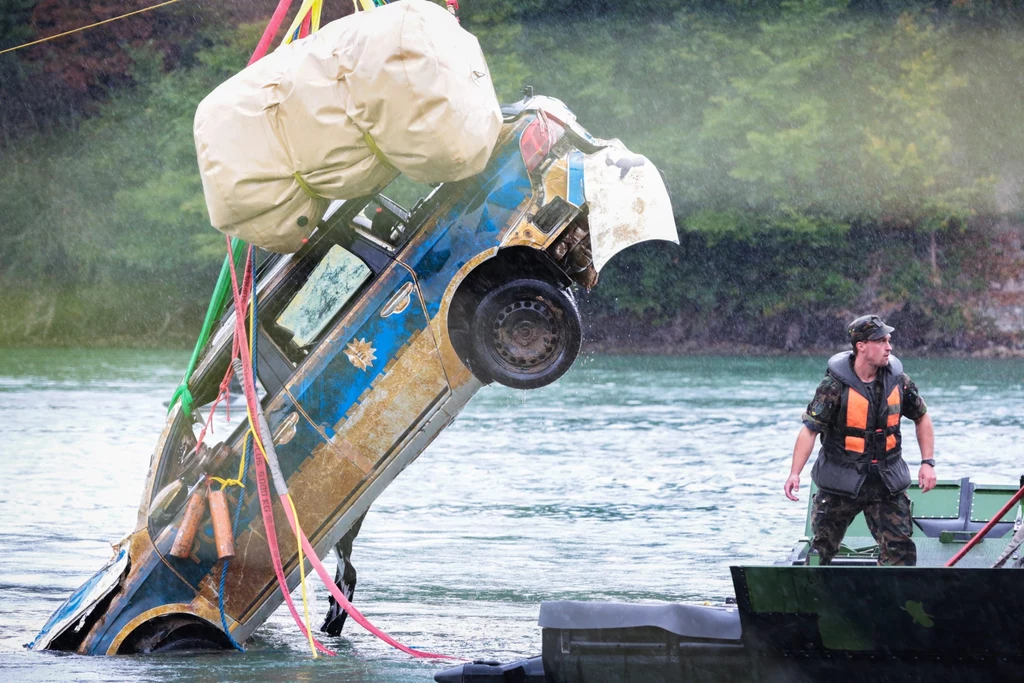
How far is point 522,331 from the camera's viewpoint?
7637 millimetres

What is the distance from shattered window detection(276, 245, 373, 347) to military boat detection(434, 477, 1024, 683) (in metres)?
2.32

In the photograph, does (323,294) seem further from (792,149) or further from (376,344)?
(792,149)

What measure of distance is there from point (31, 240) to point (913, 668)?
148 feet

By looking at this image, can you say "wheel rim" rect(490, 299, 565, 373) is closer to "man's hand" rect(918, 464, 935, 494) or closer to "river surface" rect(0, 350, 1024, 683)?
"river surface" rect(0, 350, 1024, 683)

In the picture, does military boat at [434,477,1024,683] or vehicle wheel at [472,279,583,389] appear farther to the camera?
vehicle wheel at [472,279,583,389]

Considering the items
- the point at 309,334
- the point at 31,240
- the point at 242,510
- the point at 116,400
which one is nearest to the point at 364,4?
the point at 309,334

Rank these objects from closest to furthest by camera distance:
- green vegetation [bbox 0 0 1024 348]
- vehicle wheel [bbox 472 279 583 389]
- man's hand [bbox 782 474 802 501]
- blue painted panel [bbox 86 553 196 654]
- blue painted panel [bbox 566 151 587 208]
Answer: blue painted panel [bbox 566 151 587 208]
vehicle wheel [bbox 472 279 583 389]
man's hand [bbox 782 474 802 501]
blue painted panel [bbox 86 553 196 654]
green vegetation [bbox 0 0 1024 348]

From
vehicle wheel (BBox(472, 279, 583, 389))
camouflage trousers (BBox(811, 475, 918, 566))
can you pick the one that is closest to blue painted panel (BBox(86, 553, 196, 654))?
vehicle wheel (BBox(472, 279, 583, 389))

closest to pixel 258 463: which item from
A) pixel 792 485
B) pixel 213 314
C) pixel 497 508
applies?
pixel 213 314

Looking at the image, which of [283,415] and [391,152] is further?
[283,415]

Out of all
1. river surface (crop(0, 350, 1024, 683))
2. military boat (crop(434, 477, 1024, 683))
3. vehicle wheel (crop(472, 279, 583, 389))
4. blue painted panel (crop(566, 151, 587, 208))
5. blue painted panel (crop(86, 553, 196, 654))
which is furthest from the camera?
river surface (crop(0, 350, 1024, 683))

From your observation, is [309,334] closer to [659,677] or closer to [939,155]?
[659,677]

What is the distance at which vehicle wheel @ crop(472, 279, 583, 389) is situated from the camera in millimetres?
7617

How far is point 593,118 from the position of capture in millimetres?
45375
